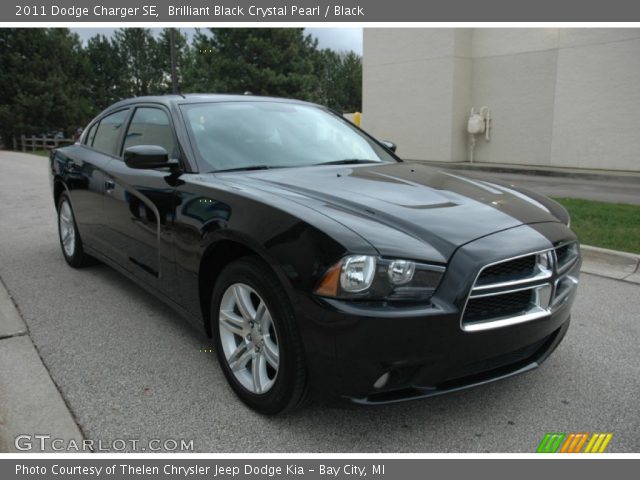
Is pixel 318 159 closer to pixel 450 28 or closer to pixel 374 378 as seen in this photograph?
pixel 374 378

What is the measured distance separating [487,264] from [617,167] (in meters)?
14.6

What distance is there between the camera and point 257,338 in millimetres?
2678

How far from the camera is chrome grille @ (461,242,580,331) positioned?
2.32m

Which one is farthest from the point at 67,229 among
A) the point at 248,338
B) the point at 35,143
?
the point at 35,143

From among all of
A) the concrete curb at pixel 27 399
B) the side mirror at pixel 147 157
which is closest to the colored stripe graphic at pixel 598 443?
the concrete curb at pixel 27 399

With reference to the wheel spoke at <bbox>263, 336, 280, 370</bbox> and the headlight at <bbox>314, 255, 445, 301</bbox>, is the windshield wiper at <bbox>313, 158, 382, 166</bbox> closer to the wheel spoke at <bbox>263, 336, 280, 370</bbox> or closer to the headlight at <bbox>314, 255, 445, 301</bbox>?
the wheel spoke at <bbox>263, 336, 280, 370</bbox>

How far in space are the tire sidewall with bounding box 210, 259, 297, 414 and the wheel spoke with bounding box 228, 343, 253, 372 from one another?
0.08m

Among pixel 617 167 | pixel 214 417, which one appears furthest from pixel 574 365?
pixel 617 167

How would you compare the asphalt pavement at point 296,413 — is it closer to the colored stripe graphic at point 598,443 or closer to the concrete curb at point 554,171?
the colored stripe graphic at point 598,443

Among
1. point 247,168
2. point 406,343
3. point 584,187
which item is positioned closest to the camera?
point 406,343

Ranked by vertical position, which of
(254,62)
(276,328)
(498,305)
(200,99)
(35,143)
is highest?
(254,62)

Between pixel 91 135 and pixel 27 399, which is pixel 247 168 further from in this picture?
pixel 91 135

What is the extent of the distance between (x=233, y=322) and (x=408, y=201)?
1.06 metres

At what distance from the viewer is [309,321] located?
7.47 feet
